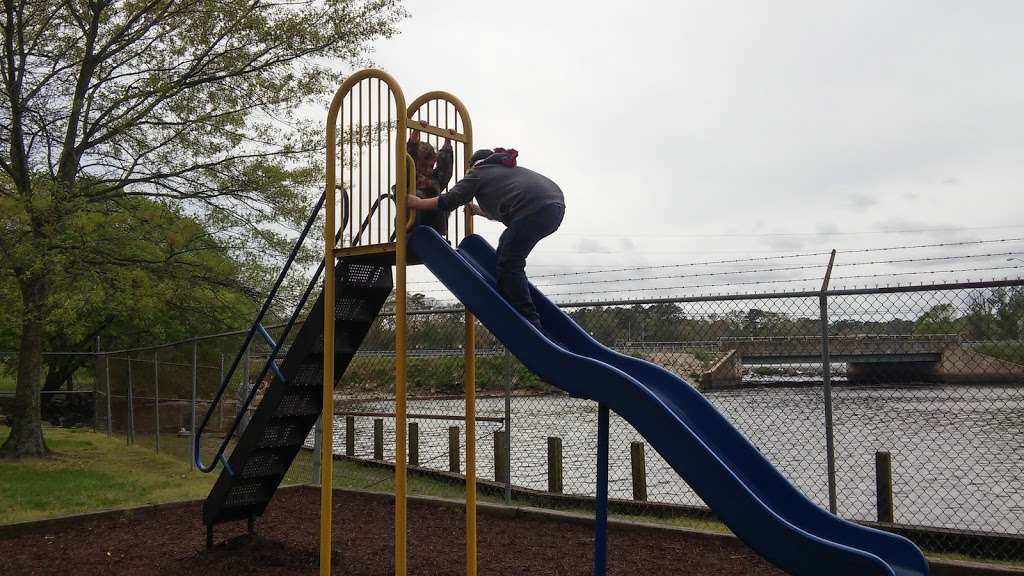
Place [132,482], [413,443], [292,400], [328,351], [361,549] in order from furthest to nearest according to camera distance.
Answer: [413,443] < [132,482] < [361,549] < [292,400] < [328,351]

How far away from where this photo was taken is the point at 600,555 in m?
4.36

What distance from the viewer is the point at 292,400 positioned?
6090mm

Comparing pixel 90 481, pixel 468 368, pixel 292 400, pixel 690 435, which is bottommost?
pixel 90 481

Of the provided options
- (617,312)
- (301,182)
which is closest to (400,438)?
(617,312)

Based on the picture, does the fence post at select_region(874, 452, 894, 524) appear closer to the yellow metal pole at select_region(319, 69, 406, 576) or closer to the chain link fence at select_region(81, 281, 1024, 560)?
the chain link fence at select_region(81, 281, 1024, 560)

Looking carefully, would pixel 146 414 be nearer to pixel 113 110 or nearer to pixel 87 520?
pixel 113 110

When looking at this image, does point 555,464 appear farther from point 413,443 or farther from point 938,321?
point 938,321

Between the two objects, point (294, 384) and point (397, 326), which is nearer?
point (397, 326)

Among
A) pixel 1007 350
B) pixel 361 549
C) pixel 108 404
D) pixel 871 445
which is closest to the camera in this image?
pixel 1007 350

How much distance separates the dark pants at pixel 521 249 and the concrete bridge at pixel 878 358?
2912 mm

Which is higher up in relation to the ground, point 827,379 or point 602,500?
point 827,379

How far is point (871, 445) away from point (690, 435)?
728 centimetres

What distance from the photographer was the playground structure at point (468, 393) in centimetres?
359

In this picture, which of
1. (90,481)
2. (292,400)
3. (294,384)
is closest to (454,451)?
(90,481)
